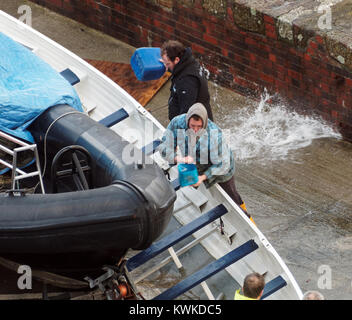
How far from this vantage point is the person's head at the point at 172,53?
7.15 meters

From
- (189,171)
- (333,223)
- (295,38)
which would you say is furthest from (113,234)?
(295,38)

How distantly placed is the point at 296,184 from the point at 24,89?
2.77 metres

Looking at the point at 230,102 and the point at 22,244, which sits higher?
the point at 22,244

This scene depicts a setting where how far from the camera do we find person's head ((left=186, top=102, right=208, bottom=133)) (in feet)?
21.0

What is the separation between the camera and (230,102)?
9586 mm

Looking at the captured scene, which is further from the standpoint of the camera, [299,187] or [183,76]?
[299,187]

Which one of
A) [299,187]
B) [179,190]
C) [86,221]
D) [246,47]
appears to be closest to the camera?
[86,221]

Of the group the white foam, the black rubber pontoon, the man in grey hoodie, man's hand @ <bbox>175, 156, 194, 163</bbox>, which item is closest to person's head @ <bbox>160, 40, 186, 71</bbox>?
the man in grey hoodie

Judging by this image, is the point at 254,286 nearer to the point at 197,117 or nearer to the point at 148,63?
the point at 197,117

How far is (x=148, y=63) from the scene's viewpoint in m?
7.85

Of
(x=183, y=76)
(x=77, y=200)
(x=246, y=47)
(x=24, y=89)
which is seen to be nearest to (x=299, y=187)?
(x=183, y=76)

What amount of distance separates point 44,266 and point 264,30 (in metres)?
4.14

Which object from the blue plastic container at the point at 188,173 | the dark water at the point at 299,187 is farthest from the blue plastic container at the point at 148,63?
the blue plastic container at the point at 188,173

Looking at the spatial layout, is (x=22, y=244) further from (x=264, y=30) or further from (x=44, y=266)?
(x=264, y=30)
